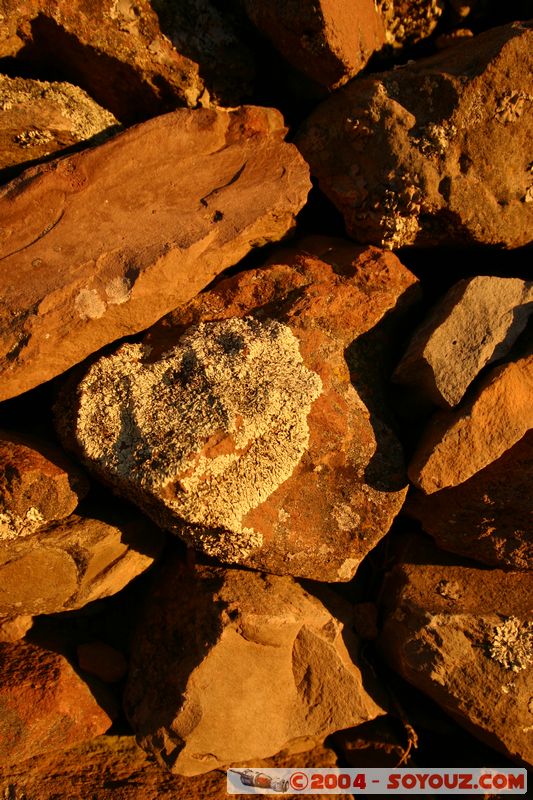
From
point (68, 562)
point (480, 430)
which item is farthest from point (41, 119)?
point (480, 430)

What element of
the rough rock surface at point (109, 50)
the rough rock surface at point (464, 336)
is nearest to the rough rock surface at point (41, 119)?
the rough rock surface at point (109, 50)

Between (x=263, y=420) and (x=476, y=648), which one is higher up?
(x=263, y=420)

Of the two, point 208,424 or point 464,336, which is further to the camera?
point 464,336

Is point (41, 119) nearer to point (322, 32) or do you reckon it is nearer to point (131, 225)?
point (131, 225)

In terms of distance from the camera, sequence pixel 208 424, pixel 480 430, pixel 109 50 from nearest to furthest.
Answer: pixel 208 424 → pixel 480 430 → pixel 109 50

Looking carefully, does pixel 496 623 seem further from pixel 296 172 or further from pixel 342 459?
pixel 296 172

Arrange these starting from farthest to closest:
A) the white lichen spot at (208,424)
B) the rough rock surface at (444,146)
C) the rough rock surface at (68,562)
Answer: the rough rock surface at (444,146), the rough rock surface at (68,562), the white lichen spot at (208,424)

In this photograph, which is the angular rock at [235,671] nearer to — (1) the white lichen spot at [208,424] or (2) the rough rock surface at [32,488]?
(1) the white lichen spot at [208,424]
